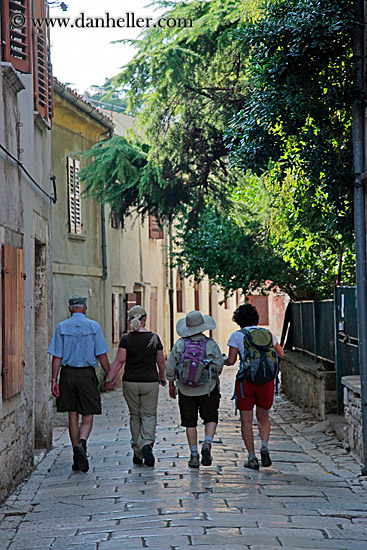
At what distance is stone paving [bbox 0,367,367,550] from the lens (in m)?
6.03

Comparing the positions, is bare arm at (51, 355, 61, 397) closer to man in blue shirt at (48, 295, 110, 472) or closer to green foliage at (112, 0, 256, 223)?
man in blue shirt at (48, 295, 110, 472)

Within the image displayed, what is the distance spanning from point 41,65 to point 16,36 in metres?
2.35

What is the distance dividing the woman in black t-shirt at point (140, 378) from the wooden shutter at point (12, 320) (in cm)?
118

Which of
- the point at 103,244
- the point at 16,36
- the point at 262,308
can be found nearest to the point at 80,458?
the point at 16,36

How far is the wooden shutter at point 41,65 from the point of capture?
10.8m

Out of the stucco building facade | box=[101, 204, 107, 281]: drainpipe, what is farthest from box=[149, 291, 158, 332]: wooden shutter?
the stucco building facade

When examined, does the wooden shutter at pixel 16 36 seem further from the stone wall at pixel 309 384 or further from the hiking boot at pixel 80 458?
the stone wall at pixel 309 384

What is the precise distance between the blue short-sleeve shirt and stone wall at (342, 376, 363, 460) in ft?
8.86

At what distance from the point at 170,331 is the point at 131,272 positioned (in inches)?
249

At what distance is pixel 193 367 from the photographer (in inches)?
348

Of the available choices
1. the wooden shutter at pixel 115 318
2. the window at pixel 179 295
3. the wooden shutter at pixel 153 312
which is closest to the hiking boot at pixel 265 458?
the wooden shutter at pixel 115 318

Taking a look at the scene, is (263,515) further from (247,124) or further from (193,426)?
(247,124)

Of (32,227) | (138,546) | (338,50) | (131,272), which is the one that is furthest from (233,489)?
(131,272)

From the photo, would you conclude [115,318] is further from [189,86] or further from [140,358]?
[140,358]
